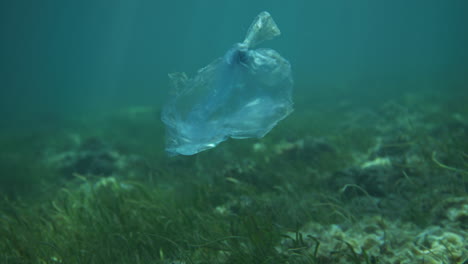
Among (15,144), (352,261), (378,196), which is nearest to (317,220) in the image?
(352,261)

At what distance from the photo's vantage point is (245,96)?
7.23 feet

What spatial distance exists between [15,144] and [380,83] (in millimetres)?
23652

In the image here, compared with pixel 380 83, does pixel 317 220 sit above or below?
above

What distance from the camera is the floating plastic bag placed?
2.18 meters

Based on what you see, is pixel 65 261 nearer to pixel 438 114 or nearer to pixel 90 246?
pixel 90 246

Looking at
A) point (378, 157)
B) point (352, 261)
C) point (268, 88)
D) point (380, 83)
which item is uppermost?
point (268, 88)

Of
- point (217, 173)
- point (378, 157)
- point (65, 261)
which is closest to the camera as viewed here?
point (65, 261)

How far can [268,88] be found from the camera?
2189 millimetres

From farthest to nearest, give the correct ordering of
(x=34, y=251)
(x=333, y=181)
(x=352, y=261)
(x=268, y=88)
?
1. (x=333, y=181)
2. (x=34, y=251)
3. (x=268, y=88)
4. (x=352, y=261)

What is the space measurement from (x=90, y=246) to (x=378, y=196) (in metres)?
3.31

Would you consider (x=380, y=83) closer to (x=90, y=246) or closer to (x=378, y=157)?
(x=378, y=157)

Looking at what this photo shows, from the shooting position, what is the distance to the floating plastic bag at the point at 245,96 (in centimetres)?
218

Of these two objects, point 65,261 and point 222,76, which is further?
point 65,261

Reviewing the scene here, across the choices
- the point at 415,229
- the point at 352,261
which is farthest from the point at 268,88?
the point at 415,229
